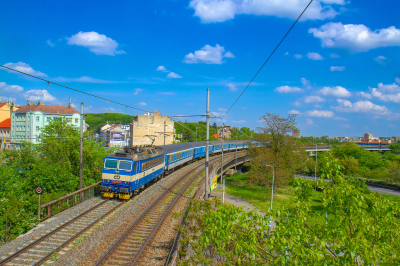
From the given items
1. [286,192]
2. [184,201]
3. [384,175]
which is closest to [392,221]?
[184,201]

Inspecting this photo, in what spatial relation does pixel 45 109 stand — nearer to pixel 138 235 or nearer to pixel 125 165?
pixel 125 165

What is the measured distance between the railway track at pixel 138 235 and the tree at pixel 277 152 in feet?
55.2

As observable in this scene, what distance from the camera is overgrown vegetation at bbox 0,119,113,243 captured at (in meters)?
16.0

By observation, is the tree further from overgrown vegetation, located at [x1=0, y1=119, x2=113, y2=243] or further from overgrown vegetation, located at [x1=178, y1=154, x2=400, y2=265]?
overgrown vegetation, located at [x1=178, y1=154, x2=400, y2=265]

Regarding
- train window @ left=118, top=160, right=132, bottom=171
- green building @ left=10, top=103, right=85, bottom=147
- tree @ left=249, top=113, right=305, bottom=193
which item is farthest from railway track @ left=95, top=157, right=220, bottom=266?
green building @ left=10, top=103, right=85, bottom=147

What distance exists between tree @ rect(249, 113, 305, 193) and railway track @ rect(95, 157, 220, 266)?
16.8 metres

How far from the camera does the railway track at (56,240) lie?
9586mm

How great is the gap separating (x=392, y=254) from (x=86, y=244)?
1093cm

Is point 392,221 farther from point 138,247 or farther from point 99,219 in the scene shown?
point 99,219

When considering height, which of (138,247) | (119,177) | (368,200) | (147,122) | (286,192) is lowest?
(286,192)

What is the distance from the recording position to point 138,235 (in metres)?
12.3

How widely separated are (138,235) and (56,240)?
3.61 m

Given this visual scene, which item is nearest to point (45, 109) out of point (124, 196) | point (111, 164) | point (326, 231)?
point (111, 164)

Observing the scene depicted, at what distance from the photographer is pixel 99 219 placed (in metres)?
13.9
